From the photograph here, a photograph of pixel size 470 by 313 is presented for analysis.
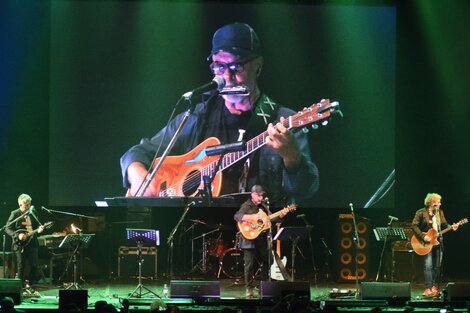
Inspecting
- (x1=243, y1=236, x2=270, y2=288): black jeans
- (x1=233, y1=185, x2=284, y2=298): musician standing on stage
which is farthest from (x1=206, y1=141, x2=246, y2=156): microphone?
(x1=243, y1=236, x2=270, y2=288): black jeans

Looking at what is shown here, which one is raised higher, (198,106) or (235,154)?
(198,106)

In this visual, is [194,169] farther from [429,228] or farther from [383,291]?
[383,291]

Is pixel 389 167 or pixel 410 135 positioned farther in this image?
pixel 410 135

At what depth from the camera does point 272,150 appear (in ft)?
53.1

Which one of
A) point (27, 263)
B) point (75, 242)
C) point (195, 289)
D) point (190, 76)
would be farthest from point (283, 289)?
point (190, 76)

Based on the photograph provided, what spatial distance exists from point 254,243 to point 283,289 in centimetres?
319

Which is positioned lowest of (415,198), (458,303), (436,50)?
(458,303)

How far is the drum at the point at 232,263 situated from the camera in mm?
17391

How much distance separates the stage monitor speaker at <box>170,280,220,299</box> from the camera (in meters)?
12.3

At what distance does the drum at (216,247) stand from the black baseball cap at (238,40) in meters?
4.27

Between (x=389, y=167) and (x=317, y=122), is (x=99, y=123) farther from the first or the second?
(x=389, y=167)

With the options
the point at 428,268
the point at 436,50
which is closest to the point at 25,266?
the point at 428,268

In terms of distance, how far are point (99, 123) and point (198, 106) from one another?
7.06ft

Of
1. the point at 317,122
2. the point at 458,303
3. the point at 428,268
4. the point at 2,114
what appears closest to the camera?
the point at 458,303
